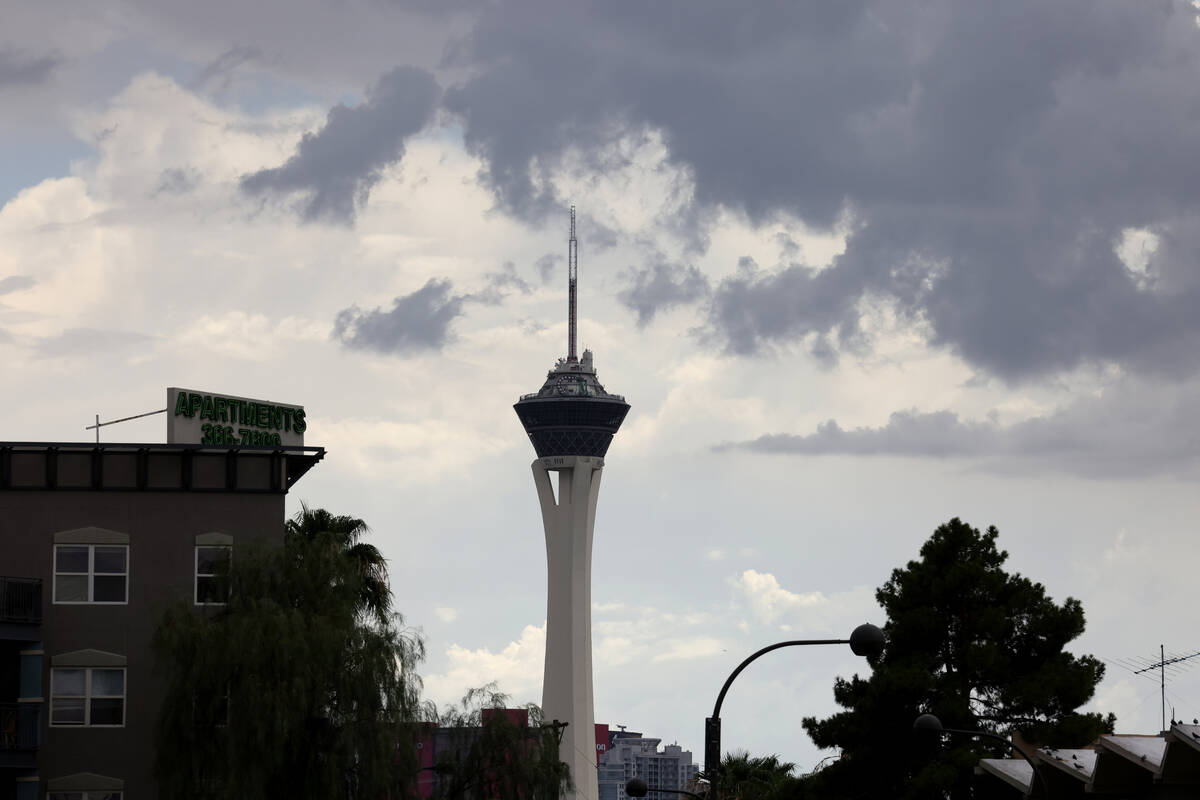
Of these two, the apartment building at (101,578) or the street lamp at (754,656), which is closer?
the street lamp at (754,656)

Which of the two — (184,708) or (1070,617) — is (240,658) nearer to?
(184,708)

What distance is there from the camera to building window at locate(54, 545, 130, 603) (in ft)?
195

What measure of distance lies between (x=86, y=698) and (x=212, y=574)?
17.6 ft

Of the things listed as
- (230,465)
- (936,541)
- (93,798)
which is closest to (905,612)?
(936,541)

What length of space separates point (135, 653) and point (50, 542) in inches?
172

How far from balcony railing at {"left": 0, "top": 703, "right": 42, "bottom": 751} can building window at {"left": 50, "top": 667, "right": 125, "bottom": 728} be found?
136cm

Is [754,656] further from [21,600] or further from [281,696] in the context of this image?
[21,600]

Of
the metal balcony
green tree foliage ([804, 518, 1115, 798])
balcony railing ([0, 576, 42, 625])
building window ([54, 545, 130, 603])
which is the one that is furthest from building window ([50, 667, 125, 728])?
green tree foliage ([804, 518, 1115, 798])

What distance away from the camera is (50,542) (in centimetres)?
5953

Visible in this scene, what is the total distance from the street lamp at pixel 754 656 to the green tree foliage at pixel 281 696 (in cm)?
2045

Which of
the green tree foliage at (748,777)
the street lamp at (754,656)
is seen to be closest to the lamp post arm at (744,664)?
the street lamp at (754,656)

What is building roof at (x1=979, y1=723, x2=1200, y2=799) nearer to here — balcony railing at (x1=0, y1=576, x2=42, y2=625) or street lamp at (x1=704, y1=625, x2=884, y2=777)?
street lamp at (x1=704, y1=625, x2=884, y2=777)

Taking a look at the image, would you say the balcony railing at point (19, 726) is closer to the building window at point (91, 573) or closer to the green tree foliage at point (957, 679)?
the building window at point (91, 573)

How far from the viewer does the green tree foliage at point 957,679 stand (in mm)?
64938
